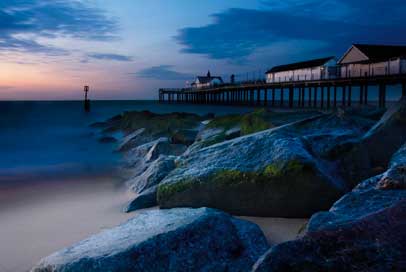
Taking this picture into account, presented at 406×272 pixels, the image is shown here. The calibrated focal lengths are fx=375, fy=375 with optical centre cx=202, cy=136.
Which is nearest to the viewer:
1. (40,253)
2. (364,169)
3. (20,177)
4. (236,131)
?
(40,253)

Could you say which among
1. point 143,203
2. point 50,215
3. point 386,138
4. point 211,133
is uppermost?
point 386,138

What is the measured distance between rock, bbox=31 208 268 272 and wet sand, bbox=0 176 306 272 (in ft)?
3.36

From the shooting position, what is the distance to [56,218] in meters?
6.15

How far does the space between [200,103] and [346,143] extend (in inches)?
2620

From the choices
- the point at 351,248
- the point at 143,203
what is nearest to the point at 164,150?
the point at 143,203

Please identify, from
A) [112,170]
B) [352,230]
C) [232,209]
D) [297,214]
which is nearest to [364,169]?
[297,214]

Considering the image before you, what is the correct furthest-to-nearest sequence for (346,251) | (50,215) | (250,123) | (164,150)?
1. (164,150)
2. (250,123)
3. (50,215)
4. (346,251)

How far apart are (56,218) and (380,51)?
33.0 m

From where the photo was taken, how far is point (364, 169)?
535 centimetres

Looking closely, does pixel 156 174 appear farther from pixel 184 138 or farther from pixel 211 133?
pixel 184 138

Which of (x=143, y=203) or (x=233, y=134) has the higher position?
(x=233, y=134)

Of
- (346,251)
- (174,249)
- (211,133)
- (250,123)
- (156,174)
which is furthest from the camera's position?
(211,133)

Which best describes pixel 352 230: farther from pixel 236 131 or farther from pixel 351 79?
pixel 351 79

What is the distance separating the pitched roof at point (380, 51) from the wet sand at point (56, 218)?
2901 centimetres
